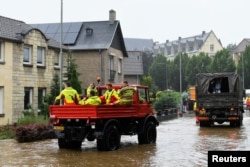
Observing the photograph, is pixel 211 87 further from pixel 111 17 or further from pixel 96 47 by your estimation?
pixel 111 17

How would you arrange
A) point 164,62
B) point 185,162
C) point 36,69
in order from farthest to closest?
point 164,62 → point 36,69 → point 185,162

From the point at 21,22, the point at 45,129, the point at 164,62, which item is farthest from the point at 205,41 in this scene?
the point at 45,129

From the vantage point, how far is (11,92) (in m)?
25.5

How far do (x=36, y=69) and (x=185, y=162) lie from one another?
60.2ft

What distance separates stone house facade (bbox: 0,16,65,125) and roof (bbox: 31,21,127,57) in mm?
9777

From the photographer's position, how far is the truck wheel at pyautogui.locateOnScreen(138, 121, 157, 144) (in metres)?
16.1

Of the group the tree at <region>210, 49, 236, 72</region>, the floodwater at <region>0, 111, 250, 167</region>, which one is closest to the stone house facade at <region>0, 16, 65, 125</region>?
the floodwater at <region>0, 111, 250, 167</region>

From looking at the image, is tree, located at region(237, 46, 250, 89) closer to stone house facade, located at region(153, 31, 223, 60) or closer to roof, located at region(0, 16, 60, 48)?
stone house facade, located at region(153, 31, 223, 60)

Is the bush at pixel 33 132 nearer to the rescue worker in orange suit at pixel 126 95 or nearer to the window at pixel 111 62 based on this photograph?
the rescue worker in orange suit at pixel 126 95

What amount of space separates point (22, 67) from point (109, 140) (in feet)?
45.5

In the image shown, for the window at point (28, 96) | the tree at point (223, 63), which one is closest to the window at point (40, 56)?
the window at point (28, 96)

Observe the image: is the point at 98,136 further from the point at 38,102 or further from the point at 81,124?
the point at 38,102

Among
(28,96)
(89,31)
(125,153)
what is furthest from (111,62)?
(125,153)

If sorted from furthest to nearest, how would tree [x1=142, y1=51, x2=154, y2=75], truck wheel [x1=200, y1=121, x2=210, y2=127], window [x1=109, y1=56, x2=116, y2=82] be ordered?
tree [x1=142, y1=51, x2=154, y2=75], window [x1=109, y1=56, x2=116, y2=82], truck wheel [x1=200, y1=121, x2=210, y2=127]
